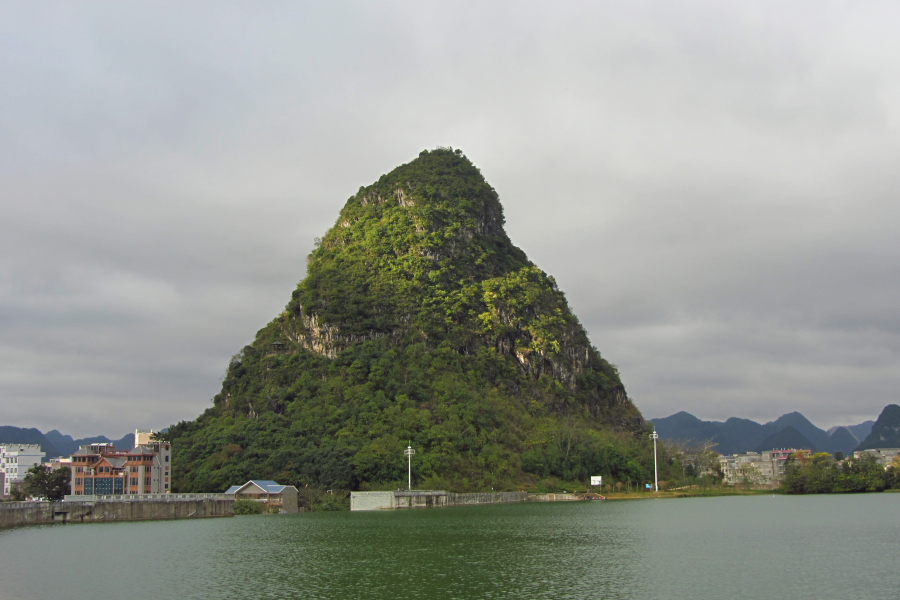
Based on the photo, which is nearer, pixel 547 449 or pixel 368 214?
pixel 547 449

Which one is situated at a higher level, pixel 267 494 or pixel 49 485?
pixel 49 485

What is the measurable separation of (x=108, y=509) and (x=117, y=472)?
54.7 ft

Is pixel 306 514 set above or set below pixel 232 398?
below

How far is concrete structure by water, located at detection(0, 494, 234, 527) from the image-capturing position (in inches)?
2655

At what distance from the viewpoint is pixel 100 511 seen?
72438mm

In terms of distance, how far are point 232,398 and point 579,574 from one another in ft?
295

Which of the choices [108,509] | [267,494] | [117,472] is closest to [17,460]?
[117,472]

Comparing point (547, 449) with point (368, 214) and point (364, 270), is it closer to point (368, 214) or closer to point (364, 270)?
point (364, 270)

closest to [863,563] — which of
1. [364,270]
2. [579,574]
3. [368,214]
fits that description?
[579,574]

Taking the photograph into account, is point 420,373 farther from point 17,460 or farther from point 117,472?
point 17,460

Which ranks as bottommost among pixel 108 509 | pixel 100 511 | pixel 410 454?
pixel 100 511

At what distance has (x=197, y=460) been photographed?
318 feet

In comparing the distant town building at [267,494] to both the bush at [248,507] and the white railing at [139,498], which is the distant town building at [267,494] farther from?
the white railing at [139,498]

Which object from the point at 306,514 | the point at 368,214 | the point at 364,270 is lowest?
the point at 306,514
